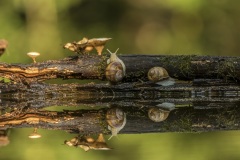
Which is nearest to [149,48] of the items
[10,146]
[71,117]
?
[71,117]

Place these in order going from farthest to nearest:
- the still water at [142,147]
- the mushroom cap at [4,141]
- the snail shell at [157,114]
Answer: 1. the snail shell at [157,114]
2. the mushroom cap at [4,141]
3. the still water at [142,147]

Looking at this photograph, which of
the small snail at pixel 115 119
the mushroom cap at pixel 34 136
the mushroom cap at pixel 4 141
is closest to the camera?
the mushroom cap at pixel 4 141

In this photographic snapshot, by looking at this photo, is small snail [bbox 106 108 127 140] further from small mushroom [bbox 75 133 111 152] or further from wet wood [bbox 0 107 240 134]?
small mushroom [bbox 75 133 111 152]

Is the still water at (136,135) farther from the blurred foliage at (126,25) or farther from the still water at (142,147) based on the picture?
the blurred foliage at (126,25)

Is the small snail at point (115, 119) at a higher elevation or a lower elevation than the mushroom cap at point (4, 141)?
higher

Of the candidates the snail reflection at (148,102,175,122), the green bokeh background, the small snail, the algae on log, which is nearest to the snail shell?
the snail reflection at (148,102,175,122)

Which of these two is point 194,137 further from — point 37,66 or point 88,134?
point 37,66

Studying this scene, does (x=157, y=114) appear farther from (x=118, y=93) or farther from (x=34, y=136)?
(x=118, y=93)

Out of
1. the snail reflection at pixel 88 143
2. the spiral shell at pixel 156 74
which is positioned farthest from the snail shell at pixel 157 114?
the spiral shell at pixel 156 74
